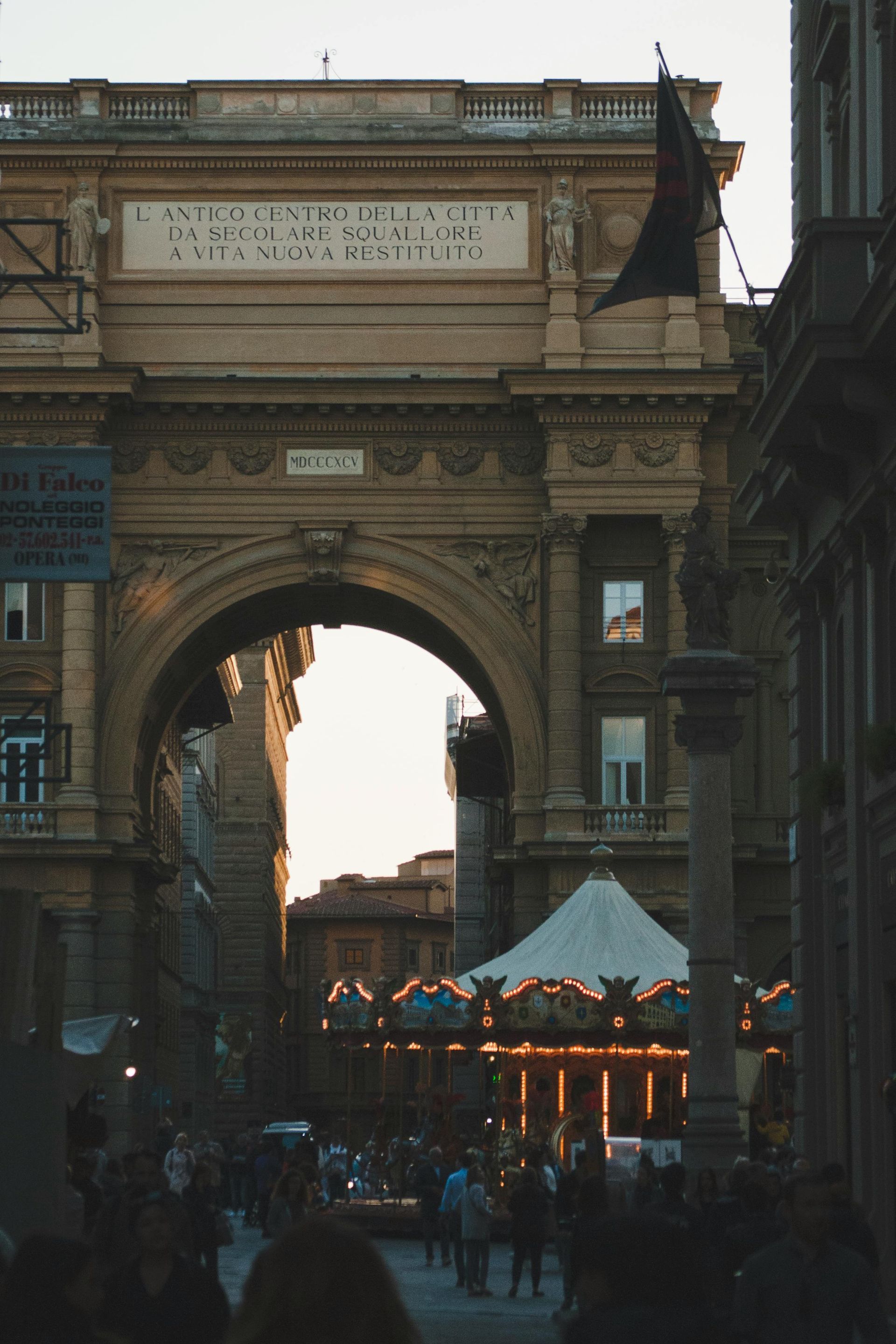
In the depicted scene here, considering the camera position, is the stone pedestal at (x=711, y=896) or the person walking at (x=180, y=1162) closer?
the stone pedestal at (x=711, y=896)

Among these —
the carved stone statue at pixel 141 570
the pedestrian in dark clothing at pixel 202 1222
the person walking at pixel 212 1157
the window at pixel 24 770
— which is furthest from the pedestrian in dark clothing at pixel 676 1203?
the carved stone statue at pixel 141 570

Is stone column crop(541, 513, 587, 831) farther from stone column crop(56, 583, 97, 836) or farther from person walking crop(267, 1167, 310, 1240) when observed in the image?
person walking crop(267, 1167, 310, 1240)

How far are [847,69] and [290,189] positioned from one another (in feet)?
100

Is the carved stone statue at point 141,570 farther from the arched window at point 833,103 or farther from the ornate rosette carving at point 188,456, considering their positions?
the arched window at point 833,103

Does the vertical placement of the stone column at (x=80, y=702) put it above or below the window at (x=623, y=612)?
below

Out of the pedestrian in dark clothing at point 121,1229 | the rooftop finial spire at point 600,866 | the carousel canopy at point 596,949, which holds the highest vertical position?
the rooftop finial spire at point 600,866

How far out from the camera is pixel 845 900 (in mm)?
23812

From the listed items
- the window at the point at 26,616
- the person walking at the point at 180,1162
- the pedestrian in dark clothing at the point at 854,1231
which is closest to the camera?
the pedestrian in dark clothing at the point at 854,1231

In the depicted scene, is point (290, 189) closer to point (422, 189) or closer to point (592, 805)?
point (422, 189)

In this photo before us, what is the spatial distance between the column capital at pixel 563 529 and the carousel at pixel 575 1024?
1352 cm

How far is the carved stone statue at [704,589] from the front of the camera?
26.4 m

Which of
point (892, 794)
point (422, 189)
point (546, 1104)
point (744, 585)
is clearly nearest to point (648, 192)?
point (422, 189)

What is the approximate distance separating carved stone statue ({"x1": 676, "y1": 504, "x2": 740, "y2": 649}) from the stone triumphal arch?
82.0 ft

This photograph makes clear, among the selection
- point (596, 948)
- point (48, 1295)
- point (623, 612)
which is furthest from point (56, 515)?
point (623, 612)
